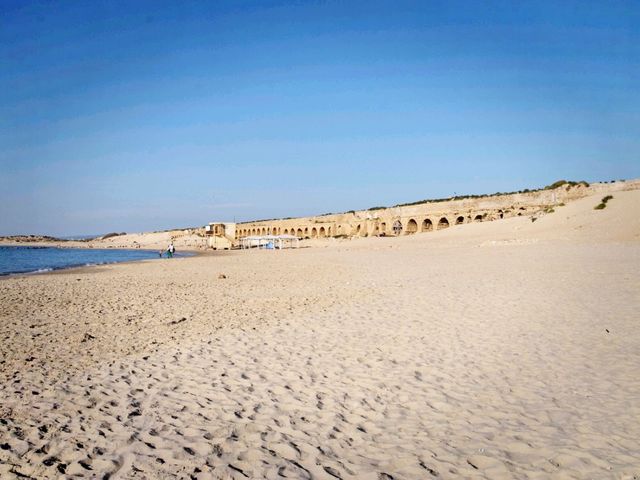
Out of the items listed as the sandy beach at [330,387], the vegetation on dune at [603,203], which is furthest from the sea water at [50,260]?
the vegetation on dune at [603,203]

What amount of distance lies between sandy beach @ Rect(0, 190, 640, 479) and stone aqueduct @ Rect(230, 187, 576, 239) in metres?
42.7

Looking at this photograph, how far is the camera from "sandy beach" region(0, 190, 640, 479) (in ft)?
12.2

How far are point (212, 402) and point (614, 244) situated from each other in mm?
26210

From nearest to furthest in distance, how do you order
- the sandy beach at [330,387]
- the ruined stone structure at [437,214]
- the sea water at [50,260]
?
the sandy beach at [330,387] → the sea water at [50,260] → the ruined stone structure at [437,214]

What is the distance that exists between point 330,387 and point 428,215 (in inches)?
2284

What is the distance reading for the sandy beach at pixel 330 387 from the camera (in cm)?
372

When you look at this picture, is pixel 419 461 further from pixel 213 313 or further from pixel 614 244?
pixel 614 244

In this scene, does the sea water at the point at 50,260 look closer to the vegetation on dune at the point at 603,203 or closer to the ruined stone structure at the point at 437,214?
the ruined stone structure at the point at 437,214

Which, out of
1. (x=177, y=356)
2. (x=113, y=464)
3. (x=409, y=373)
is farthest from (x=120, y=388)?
(x=409, y=373)

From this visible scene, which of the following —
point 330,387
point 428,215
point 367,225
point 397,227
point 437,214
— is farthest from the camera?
point 367,225

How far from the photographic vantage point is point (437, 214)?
59.4 m

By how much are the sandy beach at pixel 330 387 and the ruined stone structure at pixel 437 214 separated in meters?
42.2

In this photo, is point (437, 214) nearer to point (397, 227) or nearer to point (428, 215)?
point (428, 215)

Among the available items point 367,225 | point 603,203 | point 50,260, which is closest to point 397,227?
point 367,225
